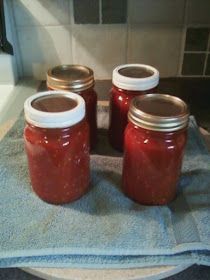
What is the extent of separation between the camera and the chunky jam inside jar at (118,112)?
48cm

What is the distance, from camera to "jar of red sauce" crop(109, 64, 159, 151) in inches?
18.5

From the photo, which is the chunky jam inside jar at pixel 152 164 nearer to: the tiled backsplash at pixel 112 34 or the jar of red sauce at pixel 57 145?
the jar of red sauce at pixel 57 145

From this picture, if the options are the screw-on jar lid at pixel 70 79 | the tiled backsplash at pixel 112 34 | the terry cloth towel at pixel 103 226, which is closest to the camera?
the terry cloth towel at pixel 103 226

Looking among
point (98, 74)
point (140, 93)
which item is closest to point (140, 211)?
point (140, 93)

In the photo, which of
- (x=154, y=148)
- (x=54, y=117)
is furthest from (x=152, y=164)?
(x=54, y=117)

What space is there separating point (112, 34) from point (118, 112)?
28 cm

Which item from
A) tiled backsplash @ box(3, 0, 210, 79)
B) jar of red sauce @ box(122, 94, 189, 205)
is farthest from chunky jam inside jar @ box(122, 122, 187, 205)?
tiled backsplash @ box(3, 0, 210, 79)

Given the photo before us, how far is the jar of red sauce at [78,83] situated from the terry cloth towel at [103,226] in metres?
0.09

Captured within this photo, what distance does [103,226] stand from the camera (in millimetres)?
389

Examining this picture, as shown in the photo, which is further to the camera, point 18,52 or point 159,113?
point 18,52

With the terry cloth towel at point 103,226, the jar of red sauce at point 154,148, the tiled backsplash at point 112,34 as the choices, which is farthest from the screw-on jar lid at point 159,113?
the tiled backsplash at point 112,34

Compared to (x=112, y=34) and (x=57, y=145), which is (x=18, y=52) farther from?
(x=57, y=145)

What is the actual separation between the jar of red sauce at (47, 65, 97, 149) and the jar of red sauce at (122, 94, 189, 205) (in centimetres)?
9

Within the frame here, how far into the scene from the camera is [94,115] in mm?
522
